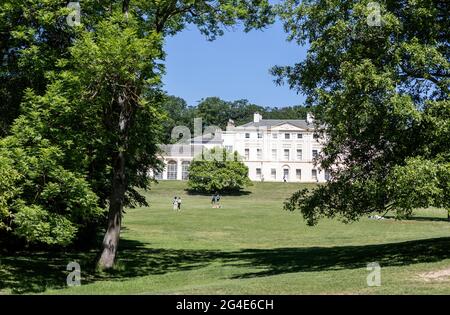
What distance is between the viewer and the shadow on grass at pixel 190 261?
57.7 feet

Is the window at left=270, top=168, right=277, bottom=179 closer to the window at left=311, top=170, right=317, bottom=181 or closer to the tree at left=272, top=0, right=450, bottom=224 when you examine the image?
the window at left=311, top=170, right=317, bottom=181

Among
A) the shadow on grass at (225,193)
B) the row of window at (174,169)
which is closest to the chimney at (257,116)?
the row of window at (174,169)

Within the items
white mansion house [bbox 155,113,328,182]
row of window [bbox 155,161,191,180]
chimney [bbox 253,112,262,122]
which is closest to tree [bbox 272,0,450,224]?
white mansion house [bbox 155,113,328,182]

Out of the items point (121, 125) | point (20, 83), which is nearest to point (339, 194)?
point (121, 125)

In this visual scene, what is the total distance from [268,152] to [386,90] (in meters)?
91.1

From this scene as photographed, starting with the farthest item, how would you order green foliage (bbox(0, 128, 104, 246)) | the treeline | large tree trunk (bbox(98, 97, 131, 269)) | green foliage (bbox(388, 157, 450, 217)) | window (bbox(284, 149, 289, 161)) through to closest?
the treeline, window (bbox(284, 149, 289, 161)), large tree trunk (bbox(98, 97, 131, 269)), green foliage (bbox(0, 128, 104, 246)), green foliage (bbox(388, 157, 450, 217))

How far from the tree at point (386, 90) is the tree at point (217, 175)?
6343 centimetres

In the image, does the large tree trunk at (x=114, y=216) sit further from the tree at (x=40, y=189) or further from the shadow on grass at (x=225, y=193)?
the shadow on grass at (x=225, y=193)

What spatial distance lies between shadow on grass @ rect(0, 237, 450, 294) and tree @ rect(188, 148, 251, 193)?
53.9m

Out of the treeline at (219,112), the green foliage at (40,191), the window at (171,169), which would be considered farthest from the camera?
the treeline at (219,112)

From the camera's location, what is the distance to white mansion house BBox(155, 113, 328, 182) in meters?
106

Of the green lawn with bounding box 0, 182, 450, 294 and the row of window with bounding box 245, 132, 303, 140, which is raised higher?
the row of window with bounding box 245, 132, 303, 140

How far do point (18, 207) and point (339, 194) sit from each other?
10.4m

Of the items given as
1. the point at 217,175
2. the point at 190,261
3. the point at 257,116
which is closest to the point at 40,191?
the point at 190,261
